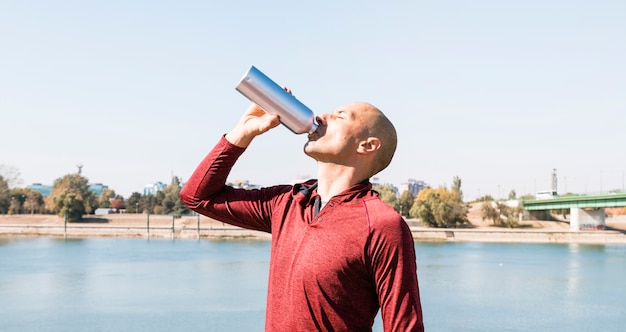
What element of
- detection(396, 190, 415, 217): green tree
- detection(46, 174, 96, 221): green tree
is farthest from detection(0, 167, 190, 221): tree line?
detection(396, 190, 415, 217): green tree

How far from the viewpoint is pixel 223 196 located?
9.00 feet

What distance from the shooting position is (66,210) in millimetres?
68875

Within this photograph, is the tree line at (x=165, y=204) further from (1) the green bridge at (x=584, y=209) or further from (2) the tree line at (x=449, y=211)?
(1) the green bridge at (x=584, y=209)

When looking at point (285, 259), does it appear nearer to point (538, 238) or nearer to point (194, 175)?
point (194, 175)

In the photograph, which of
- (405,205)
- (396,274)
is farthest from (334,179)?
(405,205)

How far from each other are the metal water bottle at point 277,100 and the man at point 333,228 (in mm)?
43

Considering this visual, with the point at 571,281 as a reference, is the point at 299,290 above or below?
above

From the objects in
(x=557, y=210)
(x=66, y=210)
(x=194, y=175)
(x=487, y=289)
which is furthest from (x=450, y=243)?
(x=194, y=175)

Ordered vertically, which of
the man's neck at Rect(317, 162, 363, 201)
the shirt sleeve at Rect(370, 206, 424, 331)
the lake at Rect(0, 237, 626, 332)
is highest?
the man's neck at Rect(317, 162, 363, 201)

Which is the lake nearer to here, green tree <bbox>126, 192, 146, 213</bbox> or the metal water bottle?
the metal water bottle

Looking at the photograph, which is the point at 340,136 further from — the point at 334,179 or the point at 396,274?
the point at 396,274

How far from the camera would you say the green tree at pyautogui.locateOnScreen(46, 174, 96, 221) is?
227ft

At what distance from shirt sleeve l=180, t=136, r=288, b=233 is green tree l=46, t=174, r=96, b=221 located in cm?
7071

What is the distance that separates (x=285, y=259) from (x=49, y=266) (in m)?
38.3
